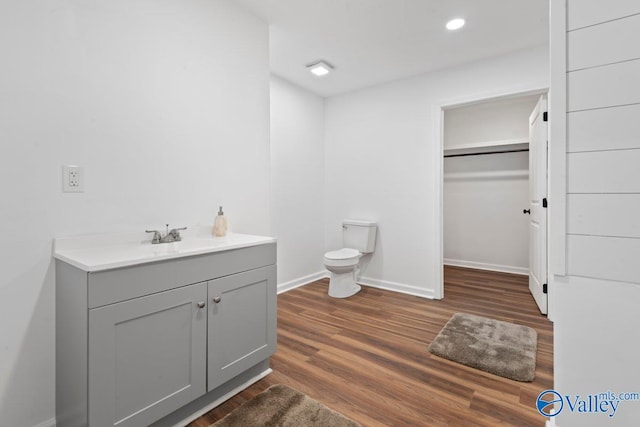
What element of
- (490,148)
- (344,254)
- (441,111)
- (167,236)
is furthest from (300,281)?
(490,148)

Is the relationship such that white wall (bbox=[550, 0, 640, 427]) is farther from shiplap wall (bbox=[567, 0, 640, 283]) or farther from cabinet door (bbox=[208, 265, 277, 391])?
cabinet door (bbox=[208, 265, 277, 391])

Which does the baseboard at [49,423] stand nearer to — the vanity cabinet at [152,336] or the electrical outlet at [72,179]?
the vanity cabinet at [152,336]

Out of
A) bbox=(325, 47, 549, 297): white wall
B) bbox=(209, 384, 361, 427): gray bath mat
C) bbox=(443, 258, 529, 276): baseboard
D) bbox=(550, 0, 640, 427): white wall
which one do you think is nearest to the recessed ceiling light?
bbox=(325, 47, 549, 297): white wall

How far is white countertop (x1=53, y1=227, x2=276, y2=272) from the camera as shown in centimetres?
121

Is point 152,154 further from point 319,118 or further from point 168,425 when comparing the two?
point 319,118

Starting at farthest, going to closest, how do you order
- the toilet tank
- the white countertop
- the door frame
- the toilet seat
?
the toilet tank → the toilet seat → the door frame → the white countertop

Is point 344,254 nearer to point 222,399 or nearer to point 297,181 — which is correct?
point 297,181

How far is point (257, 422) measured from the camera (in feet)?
Result: 4.74

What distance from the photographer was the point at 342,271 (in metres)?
3.26

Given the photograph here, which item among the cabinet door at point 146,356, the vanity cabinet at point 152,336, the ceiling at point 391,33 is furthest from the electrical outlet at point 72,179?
the ceiling at point 391,33

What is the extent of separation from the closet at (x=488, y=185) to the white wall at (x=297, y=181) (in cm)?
191

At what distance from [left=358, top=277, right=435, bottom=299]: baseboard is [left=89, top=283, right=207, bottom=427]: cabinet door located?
2532mm

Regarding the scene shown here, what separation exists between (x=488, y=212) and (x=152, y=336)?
4.59 metres

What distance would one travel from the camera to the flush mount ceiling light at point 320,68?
3.04m
